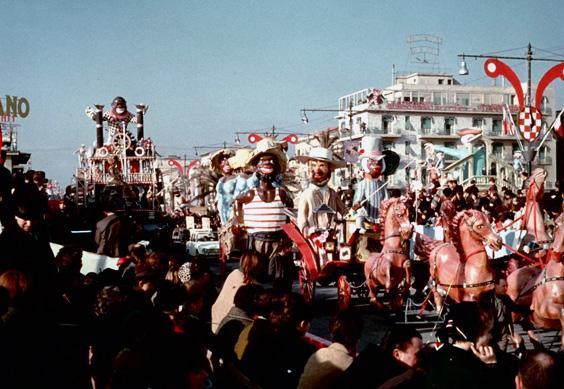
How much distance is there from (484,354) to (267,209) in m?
7.60

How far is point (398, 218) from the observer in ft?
36.0

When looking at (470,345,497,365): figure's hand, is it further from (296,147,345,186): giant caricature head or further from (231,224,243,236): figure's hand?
(231,224,243,236): figure's hand

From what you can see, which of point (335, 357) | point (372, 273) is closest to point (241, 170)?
point (372, 273)

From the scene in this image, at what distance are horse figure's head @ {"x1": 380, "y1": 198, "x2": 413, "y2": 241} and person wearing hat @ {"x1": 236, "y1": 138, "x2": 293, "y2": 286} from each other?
5.85ft

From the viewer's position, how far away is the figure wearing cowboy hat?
1339 centimetres

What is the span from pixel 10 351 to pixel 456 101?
8636 cm

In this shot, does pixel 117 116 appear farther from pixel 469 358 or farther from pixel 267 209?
pixel 469 358

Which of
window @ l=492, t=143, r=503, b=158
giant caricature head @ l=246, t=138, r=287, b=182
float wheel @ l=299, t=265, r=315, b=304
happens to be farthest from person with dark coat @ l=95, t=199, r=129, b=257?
window @ l=492, t=143, r=503, b=158

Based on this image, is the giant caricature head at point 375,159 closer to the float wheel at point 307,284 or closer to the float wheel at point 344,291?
the float wheel at point 307,284

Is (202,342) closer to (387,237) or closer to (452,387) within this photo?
(452,387)

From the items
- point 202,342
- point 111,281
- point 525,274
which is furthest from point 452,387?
point 525,274

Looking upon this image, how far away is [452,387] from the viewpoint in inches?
173

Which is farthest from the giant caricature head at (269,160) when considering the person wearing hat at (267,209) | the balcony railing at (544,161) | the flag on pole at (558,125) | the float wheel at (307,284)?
the balcony railing at (544,161)

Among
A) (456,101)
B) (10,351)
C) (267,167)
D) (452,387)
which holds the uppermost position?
(456,101)
